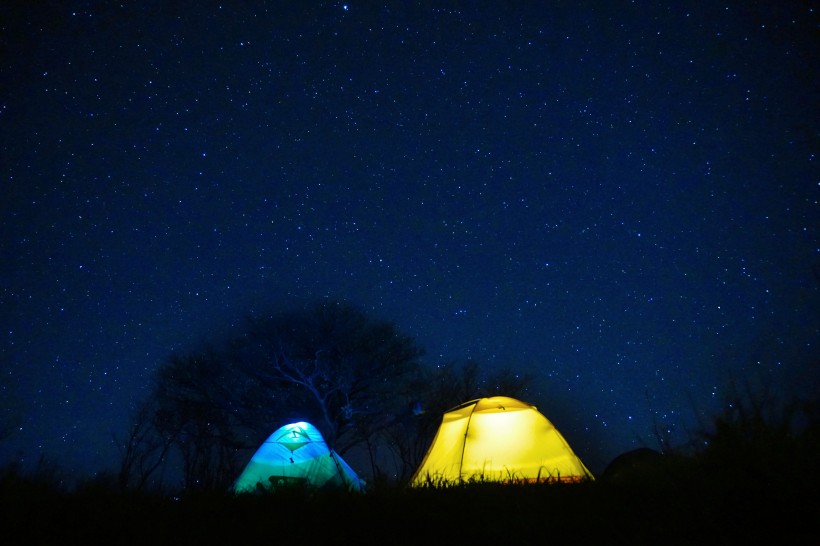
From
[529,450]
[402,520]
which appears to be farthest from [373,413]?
[402,520]

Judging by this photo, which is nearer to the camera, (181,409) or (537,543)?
(537,543)

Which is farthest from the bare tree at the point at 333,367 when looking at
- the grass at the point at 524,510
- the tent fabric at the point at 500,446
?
the grass at the point at 524,510

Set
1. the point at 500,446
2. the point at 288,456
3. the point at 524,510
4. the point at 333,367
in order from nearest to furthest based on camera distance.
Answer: the point at 524,510 → the point at 500,446 → the point at 288,456 → the point at 333,367

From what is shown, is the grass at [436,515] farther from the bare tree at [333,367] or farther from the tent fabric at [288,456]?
the bare tree at [333,367]

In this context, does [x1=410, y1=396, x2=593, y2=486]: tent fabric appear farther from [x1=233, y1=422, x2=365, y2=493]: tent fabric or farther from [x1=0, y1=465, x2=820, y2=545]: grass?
[x1=0, y1=465, x2=820, y2=545]: grass

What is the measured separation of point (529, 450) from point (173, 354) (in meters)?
16.2

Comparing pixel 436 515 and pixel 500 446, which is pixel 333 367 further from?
pixel 436 515

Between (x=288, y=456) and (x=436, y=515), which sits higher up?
(x=288, y=456)

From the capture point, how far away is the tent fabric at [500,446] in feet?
24.6

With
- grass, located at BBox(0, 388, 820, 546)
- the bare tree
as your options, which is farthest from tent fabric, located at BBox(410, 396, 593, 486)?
the bare tree

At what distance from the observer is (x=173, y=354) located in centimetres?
1883

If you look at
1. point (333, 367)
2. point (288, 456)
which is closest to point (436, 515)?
point (288, 456)

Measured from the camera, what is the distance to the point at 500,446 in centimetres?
773

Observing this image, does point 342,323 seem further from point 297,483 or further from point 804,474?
point 804,474
